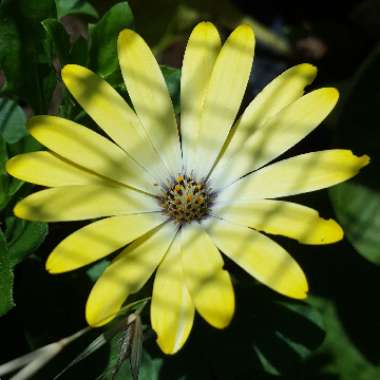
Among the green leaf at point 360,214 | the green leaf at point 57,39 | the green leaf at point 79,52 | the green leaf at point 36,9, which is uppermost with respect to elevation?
the green leaf at point 36,9

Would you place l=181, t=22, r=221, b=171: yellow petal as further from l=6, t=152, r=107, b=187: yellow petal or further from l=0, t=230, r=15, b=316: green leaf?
l=0, t=230, r=15, b=316: green leaf

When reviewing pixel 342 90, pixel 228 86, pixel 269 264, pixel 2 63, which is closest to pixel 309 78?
pixel 228 86

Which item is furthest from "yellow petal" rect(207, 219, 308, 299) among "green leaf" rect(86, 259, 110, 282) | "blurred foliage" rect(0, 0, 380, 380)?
"green leaf" rect(86, 259, 110, 282)

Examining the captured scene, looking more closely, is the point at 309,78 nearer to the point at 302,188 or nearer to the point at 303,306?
the point at 302,188

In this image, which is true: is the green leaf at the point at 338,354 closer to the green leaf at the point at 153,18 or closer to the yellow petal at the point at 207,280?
the yellow petal at the point at 207,280

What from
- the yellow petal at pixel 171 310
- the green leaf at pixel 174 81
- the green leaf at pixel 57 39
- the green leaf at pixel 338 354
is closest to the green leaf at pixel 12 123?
the green leaf at pixel 57 39

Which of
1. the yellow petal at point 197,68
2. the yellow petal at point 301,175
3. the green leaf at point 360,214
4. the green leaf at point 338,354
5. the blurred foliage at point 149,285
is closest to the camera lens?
the yellow petal at point 301,175

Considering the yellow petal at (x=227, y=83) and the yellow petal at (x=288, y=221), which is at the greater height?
the yellow petal at (x=227, y=83)
